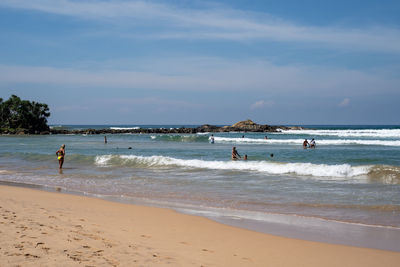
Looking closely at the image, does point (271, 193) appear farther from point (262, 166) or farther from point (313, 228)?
point (262, 166)

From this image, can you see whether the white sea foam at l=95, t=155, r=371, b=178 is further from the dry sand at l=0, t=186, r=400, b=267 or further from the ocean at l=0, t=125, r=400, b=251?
the dry sand at l=0, t=186, r=400, b=267

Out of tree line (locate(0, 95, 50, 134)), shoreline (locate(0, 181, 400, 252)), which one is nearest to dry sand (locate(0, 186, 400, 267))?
shoreline (locate(0, 181, 400, 252))

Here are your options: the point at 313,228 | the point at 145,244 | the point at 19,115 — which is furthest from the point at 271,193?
the point at 19,115

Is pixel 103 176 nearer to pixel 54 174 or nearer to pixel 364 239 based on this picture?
pixel 54 174

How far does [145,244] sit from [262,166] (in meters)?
14.7

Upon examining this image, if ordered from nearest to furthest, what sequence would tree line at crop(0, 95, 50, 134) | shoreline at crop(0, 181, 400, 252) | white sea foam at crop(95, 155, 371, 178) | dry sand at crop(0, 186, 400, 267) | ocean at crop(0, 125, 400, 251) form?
dry sand at crop(0, 186, 400, 267) → shoreline at crop(0, 181, 400, 252) → ocean at crop(0, 125, 400, 251) → white sea foam at crop(95, 155, 371, 178) → tree line at crop(0, 95, 50, 134)

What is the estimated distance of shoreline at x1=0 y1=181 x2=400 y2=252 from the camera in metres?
6.97

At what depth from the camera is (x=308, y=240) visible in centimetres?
697

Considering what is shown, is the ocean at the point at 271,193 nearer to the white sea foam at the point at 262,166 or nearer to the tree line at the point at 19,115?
the white sea foam at the point at 262,166

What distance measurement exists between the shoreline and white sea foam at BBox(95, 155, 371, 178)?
31.4 ft

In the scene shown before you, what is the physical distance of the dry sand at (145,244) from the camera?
16.6ft

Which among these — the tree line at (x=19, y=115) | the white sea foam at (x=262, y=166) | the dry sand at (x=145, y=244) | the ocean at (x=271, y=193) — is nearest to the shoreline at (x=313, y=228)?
the ocean at (x=271, y=193)

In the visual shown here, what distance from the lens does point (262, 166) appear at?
20.2m

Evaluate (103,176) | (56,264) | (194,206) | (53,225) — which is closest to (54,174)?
(103,176)
